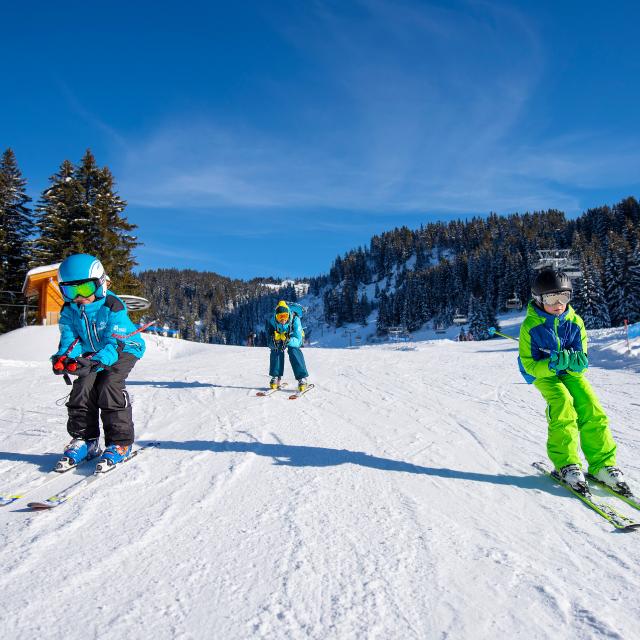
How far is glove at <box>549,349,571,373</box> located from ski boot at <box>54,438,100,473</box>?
14.0 feet

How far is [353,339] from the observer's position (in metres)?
113

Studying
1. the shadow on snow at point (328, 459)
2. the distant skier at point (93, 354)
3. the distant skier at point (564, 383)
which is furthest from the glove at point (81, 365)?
the distant skier at point (564, 383)

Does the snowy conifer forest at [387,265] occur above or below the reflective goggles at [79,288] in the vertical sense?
above

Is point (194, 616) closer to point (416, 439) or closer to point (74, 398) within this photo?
point (74, 398)

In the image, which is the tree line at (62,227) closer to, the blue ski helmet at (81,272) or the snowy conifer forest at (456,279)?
the snowy conifer forest at (456,279)

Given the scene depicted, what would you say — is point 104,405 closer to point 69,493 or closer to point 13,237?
point 69,493

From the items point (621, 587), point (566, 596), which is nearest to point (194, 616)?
point (566, 596)

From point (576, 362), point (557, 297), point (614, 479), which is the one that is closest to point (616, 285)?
point (557, 297)

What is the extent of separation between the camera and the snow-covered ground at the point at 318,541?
173 cm

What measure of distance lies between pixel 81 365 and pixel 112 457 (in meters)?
0.88

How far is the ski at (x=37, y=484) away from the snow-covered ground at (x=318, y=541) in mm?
69

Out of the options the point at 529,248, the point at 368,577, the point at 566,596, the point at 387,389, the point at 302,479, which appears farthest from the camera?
the point at 529,248

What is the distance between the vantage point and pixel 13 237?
2562 centimetres

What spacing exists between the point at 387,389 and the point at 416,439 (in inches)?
136
